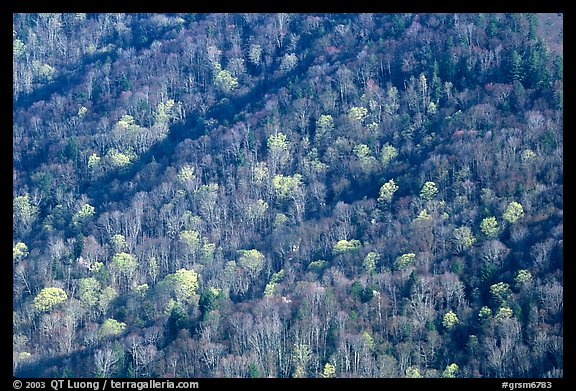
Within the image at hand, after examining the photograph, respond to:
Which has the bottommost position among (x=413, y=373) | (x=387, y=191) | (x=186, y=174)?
(x=413, y=373)

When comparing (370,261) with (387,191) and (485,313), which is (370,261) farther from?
(485,313)

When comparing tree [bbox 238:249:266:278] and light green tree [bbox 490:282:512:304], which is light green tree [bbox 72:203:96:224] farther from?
light green tree [bbox 490:282:512:304]

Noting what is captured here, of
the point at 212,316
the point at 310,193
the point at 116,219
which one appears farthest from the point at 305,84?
the point at 212,316

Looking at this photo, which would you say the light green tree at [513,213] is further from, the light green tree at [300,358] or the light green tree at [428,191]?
the light green tree at [300,358]

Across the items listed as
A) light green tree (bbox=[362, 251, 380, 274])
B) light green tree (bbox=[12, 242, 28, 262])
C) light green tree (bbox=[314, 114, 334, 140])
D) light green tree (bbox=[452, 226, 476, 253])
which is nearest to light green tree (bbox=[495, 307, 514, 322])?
light green tree (bbox=[452, 226, 476, 253])

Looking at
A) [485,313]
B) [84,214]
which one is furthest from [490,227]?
[84,214]

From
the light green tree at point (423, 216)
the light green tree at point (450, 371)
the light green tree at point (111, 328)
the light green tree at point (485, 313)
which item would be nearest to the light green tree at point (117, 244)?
the light green tree at point (111, 328)
